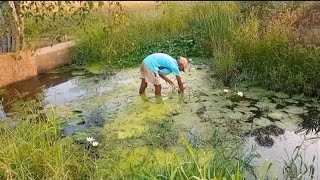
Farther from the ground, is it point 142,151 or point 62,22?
point 62,22

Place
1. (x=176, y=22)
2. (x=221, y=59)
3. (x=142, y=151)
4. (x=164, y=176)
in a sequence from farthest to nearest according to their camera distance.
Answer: (x=176, y=22), (x=221, y=59), (x=142, y=151), (x=164, y=176)

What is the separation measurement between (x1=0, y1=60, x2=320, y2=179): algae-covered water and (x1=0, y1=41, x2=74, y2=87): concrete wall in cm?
20

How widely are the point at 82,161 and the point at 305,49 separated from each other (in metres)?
3.65

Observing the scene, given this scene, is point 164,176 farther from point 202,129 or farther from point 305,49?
point 305,49

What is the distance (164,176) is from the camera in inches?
126

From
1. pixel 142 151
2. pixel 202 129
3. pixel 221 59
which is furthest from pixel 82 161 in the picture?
pixel 221 59

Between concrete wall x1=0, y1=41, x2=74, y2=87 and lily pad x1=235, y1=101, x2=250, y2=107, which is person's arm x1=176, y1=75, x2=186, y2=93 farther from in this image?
concrete wall x1=0, y1=41, x2=74, y2=87

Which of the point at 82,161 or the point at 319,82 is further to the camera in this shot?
the point at 319,82

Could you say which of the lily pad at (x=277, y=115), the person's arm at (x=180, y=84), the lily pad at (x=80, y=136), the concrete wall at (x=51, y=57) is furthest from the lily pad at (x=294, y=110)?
the concrete wall at (x=51, y=57)

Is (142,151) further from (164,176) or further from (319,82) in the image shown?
(319,82)

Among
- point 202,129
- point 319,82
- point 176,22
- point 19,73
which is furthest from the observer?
point 176,22

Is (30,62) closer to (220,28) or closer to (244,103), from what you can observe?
(220,28)

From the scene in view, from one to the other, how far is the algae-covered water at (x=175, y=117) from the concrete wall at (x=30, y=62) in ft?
0.67

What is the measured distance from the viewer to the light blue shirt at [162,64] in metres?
5.64
